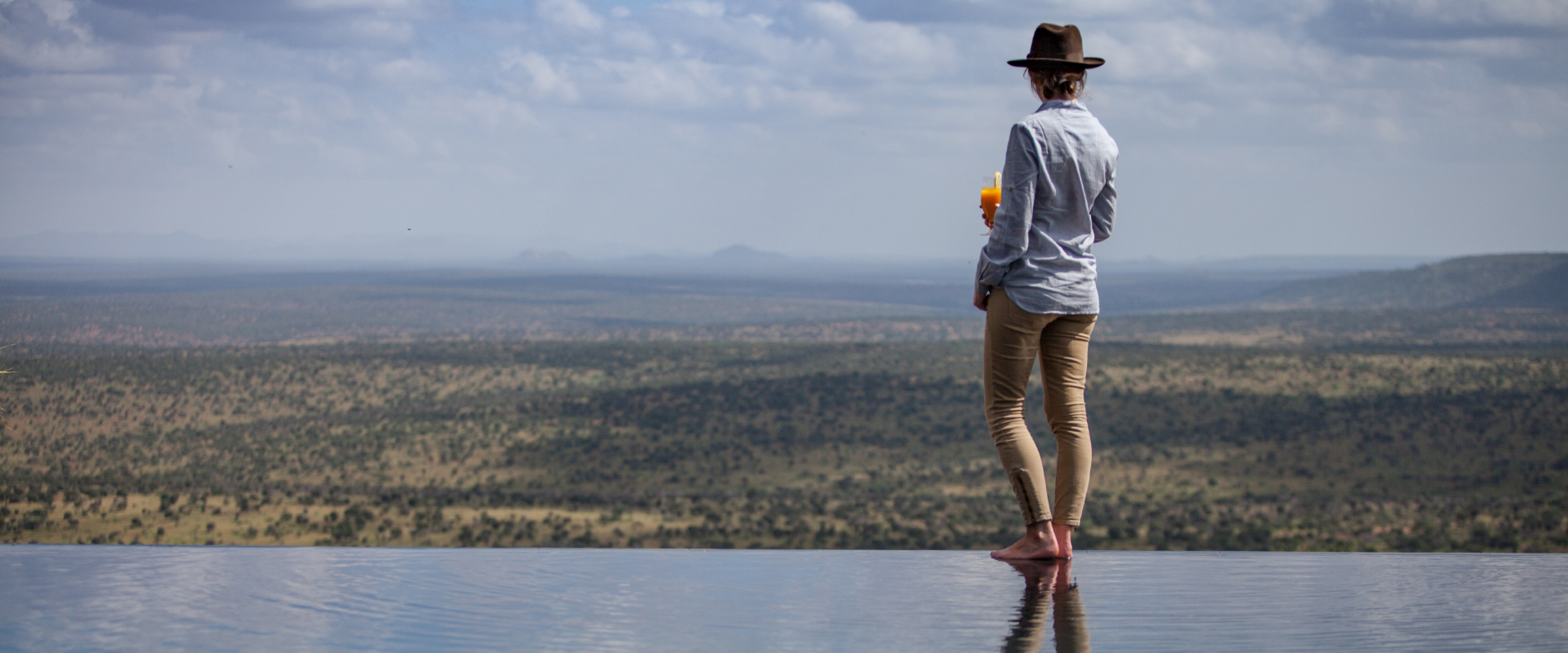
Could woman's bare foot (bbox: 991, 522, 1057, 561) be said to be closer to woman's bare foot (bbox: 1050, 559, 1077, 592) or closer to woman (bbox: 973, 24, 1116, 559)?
woman's bare foot (bbox: 1050, 559, 1077, 592)

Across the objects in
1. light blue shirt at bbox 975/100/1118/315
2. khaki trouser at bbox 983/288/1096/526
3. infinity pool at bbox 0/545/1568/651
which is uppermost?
light blue shirt at bbox 975/100/1118/315

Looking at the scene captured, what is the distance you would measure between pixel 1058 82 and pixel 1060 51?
9cm

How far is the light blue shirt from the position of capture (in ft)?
11.5

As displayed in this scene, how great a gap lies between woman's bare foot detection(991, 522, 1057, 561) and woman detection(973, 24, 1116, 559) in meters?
→ 0.21

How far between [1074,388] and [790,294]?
637 ft

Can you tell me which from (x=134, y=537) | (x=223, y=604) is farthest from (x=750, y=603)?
(x=134, y=537)

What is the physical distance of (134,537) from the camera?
25078 millimetres

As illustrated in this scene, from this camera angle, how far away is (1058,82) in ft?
12.0

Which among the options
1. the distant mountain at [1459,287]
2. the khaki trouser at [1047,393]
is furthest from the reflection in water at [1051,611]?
the distant mountain at [1459,287]

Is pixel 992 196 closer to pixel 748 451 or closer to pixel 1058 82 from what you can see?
pixel 1058 82

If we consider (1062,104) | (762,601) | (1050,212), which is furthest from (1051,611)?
(1062,104)

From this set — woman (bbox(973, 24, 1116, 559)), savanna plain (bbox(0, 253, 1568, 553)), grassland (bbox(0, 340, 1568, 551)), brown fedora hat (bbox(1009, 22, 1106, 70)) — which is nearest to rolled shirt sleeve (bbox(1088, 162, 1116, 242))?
woman (bbox(973, 24, 1116, 559))

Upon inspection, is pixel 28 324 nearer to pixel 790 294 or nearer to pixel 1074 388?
pixel 1074 388

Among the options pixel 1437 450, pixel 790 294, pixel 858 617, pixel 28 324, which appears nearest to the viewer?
pixel 858 617
